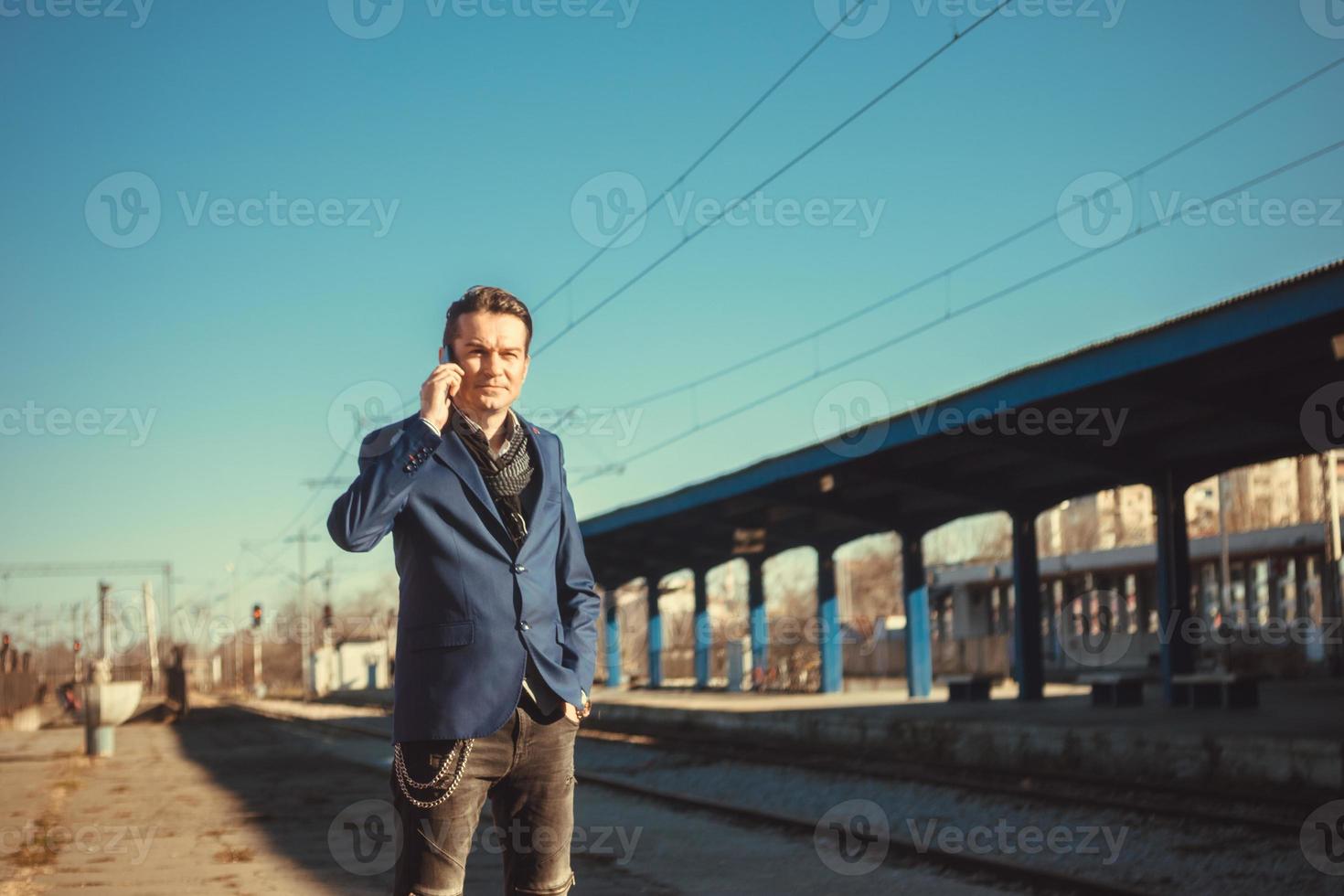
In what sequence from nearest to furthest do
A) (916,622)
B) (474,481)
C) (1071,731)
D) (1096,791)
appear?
(474,481) < (1096,791) < (1071,731) < (916,622)

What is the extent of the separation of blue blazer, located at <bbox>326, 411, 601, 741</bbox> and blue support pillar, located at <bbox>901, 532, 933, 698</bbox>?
23927 mm

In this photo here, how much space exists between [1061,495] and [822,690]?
401 inches

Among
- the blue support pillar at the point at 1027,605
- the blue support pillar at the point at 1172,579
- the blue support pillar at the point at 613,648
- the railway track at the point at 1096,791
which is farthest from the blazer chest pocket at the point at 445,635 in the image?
the blue support pillar at the point at 613,648

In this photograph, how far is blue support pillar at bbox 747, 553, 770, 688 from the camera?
107 feet

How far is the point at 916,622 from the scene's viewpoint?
87.8 ft

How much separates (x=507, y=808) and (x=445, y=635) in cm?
40

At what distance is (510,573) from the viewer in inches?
107

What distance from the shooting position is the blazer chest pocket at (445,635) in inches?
104

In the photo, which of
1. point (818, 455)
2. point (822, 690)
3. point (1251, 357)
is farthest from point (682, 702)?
point (1251, 357)

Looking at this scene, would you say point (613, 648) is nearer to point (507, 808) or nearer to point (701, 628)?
point (701, 628)

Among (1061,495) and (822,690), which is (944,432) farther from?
(822,690)

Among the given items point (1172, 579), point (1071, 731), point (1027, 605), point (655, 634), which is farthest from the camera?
point (655, 634)

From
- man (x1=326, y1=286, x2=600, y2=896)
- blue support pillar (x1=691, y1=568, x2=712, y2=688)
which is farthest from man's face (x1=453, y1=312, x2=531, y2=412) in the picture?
blue support pillar (x1=691, y1=568, x2=712, y2=688)

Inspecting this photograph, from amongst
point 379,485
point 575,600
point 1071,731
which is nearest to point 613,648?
point 1071,731
